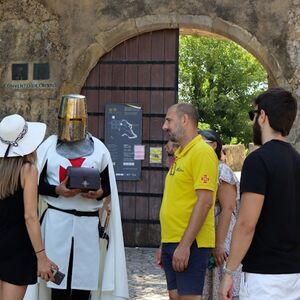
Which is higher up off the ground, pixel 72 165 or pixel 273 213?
pixel 72 165

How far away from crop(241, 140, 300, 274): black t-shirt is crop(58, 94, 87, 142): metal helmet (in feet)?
6.24

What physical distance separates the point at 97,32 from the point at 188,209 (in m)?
5.27

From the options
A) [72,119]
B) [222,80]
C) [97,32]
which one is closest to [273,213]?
[72,119]

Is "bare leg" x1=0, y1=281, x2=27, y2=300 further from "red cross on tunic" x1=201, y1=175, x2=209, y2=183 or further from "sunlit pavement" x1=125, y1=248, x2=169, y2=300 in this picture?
"sunlit pavement" x1=125, y1=248, x2=169, y2=300

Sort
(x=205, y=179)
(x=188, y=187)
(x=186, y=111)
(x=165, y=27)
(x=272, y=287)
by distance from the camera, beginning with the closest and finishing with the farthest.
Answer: (x=272, y=287), (x=205, y=179), (x=188, y=187), (x=186, y=111), (x=165, y=27)

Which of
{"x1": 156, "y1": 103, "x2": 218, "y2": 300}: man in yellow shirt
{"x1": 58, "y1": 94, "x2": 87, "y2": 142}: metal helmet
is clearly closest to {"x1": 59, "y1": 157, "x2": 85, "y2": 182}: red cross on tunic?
{"x1": 58, "y1": 94, "x2": 87, "y2": 142}: metal helmet

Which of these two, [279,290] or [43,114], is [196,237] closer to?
[279,290]

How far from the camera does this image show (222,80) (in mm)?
35719

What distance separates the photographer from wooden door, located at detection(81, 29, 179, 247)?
906 centimetres

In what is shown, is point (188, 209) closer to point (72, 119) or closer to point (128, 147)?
point (72, 119)

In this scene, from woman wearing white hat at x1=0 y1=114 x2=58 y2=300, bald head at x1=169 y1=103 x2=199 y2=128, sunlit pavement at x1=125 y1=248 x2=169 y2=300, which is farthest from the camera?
sunlit pavement at x1=125 y1=248 x2=169 y2=300

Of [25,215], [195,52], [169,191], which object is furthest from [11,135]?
[195,52]

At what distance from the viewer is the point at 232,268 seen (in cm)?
313

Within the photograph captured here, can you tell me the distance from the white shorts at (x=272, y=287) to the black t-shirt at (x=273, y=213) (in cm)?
2
